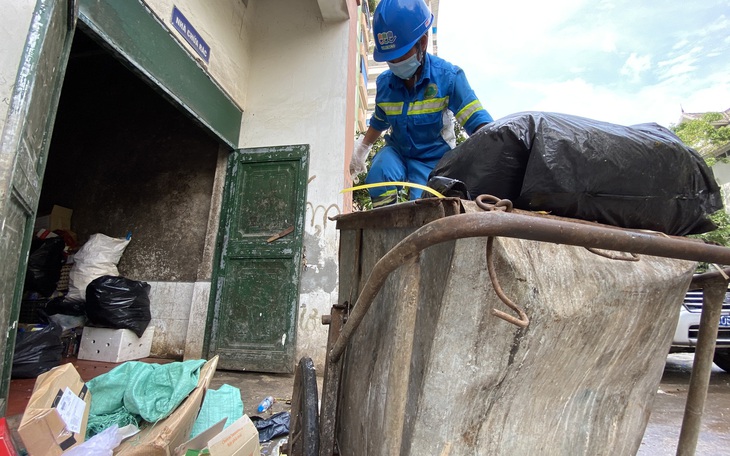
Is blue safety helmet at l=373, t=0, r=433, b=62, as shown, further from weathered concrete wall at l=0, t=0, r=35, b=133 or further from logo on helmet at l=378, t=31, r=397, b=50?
weathered concrete wall at l=0, t=0, r=35, b=133

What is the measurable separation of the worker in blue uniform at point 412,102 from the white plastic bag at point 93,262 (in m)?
3.60

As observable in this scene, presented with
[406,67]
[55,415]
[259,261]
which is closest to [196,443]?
[55,415]

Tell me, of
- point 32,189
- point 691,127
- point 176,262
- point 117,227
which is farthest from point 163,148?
point 691,127

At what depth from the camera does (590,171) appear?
92 cm

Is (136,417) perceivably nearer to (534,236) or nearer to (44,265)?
(534,236)

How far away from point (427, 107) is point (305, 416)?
5.18 feet

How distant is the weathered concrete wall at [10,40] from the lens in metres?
1.52

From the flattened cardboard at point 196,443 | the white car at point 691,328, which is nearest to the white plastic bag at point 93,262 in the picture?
the flattened cardboard at point 196,443

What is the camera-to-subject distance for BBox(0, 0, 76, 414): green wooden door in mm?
1522

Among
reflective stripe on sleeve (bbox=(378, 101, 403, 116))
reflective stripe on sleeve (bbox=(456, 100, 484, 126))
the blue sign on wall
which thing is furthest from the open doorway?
reflective stripe on sleeve (bbox=(456, 100, 484, 126))

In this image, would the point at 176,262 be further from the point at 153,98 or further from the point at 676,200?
the point at 676,200

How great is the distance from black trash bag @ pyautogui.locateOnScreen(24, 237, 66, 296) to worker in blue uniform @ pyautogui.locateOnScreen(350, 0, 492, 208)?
12.9ft

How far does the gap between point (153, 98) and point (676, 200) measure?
17.9 ft

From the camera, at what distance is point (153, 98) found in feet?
15.9
